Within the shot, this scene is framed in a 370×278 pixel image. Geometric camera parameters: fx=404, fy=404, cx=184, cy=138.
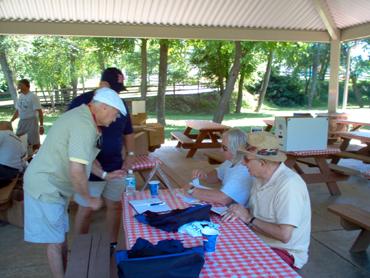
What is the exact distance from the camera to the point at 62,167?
235 centimetres

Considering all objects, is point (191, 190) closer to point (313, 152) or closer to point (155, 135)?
point (313, 152)

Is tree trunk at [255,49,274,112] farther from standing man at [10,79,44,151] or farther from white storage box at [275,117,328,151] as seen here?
white storage box at [275,117,328,151]

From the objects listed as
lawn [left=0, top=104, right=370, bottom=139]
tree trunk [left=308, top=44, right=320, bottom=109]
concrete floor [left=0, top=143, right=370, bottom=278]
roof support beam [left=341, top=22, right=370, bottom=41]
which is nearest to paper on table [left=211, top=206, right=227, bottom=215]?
concrete floor [left=0, top=143, right=370, bottom=278]

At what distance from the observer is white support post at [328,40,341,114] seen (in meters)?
9.30

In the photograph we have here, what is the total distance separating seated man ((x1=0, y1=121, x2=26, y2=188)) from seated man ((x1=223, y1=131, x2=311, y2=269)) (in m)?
2.84

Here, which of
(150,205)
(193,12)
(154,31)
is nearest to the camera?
(150,205)

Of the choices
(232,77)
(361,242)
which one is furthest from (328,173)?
(232,77)

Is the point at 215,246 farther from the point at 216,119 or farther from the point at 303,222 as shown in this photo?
the point at 216,119

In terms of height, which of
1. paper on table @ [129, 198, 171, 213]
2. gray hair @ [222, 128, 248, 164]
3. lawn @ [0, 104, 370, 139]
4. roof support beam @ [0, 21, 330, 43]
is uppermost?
roof support beam @ [0, 21, 330, 43]

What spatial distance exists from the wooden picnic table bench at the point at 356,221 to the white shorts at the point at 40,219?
90.9 inches

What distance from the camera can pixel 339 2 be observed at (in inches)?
327

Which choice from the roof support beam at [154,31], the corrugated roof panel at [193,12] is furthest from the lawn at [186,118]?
the corrugated roof panel at [193,12]

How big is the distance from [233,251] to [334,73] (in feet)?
28.6

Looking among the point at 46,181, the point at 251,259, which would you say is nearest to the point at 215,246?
the point at 251,259
